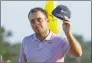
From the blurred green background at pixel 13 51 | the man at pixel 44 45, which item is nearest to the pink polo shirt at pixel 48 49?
the man at pixel 44 45

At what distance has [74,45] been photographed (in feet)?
12.7

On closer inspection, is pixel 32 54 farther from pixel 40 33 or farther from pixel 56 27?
pixel 56 27

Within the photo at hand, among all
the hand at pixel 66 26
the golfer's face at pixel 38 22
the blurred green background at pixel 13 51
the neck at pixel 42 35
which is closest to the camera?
the hand at pixel 66 26

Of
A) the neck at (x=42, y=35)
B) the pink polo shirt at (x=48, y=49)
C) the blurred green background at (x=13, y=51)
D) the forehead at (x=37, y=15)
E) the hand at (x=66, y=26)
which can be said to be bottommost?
the blurred green background at (x=13, y=51)

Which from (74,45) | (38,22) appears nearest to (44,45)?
(38,22)

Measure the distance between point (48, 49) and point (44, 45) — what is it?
0.07 m

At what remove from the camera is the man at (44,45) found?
396 cm

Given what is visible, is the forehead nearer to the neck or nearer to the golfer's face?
the golfer's face

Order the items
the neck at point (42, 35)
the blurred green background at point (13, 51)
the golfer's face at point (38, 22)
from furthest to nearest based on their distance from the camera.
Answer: the blurred green background at point (13, 51) < the neck at point (42, 35) < the golfer's face at point (38, 22)

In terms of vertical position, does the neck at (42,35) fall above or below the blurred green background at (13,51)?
above

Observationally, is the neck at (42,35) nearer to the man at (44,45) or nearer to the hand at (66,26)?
the man at (44,45)

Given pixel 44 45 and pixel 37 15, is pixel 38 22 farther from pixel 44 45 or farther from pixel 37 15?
pixel 44 45

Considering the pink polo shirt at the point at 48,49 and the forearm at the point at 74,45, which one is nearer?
the forearm at the point at 74,45

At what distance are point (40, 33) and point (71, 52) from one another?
0.35 m
